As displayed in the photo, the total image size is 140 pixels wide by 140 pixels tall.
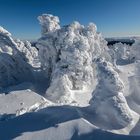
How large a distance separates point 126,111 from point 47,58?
19.6 meters

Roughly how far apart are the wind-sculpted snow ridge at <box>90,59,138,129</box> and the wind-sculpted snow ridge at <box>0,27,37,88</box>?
17.2 metres

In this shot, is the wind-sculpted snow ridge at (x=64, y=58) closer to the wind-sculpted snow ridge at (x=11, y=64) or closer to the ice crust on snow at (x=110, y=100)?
the wind-sculpted snow ridge at (x=11, y=64)

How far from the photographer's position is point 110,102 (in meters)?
16.7

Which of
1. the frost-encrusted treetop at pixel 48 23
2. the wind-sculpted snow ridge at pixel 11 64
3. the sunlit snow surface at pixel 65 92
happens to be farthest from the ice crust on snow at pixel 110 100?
the frost-encrusted treetop at pixel 48 23

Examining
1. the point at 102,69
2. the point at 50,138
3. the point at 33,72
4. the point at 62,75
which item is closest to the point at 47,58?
the point at 33,72

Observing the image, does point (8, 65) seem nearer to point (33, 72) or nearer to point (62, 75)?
point (33, 72)

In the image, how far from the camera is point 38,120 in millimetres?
14703

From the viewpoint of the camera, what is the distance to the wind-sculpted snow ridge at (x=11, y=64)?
33250 mm

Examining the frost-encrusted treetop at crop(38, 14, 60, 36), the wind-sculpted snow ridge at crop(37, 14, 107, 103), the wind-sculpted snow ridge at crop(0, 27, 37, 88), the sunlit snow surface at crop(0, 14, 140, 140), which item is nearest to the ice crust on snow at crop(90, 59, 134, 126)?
the sunlit snow surface at crop(0, 14, 140, 140)

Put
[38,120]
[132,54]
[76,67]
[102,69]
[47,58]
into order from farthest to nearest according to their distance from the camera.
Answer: [132,54] → [47,58] → [76,67] → [102,69] → [38,120]

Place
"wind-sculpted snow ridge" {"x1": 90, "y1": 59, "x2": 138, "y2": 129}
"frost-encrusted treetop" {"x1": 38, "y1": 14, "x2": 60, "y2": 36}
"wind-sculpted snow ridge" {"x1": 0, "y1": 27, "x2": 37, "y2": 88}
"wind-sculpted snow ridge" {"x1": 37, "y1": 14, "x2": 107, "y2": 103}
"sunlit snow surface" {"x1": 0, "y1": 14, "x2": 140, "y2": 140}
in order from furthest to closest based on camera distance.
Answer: "frost-encrusted treetop" {"x1": 38, "y1": 14, "x2": 60, "y2": 36} < "wind-sculpted snow ridge" {"x1": 0, "y1": 27, "x2": 37, "y2": 88} < "wind-sculpted snow ridge" {"x1": 37, "y1": 14, "x2": 107, "y2": 103} < "wind-sculpted snow ridge" {"x1": 90, "y1": 59, "x2": 138, "y2": 129} < "sunlit snow surface" {"x1": 0, "y1": 14, "x2": 140, "y2": 140}

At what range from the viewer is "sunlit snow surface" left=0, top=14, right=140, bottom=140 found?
13695 millimetres

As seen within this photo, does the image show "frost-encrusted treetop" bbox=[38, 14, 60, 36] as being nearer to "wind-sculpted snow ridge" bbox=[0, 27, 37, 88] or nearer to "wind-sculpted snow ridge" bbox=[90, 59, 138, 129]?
"wind-sculpted snow ridge" bbox=[0, 27, 37, 88]

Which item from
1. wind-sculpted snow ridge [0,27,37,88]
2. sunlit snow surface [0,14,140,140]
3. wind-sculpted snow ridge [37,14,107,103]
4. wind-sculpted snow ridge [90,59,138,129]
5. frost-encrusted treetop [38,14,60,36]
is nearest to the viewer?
sunlit snow surface [0,14,140,140]
